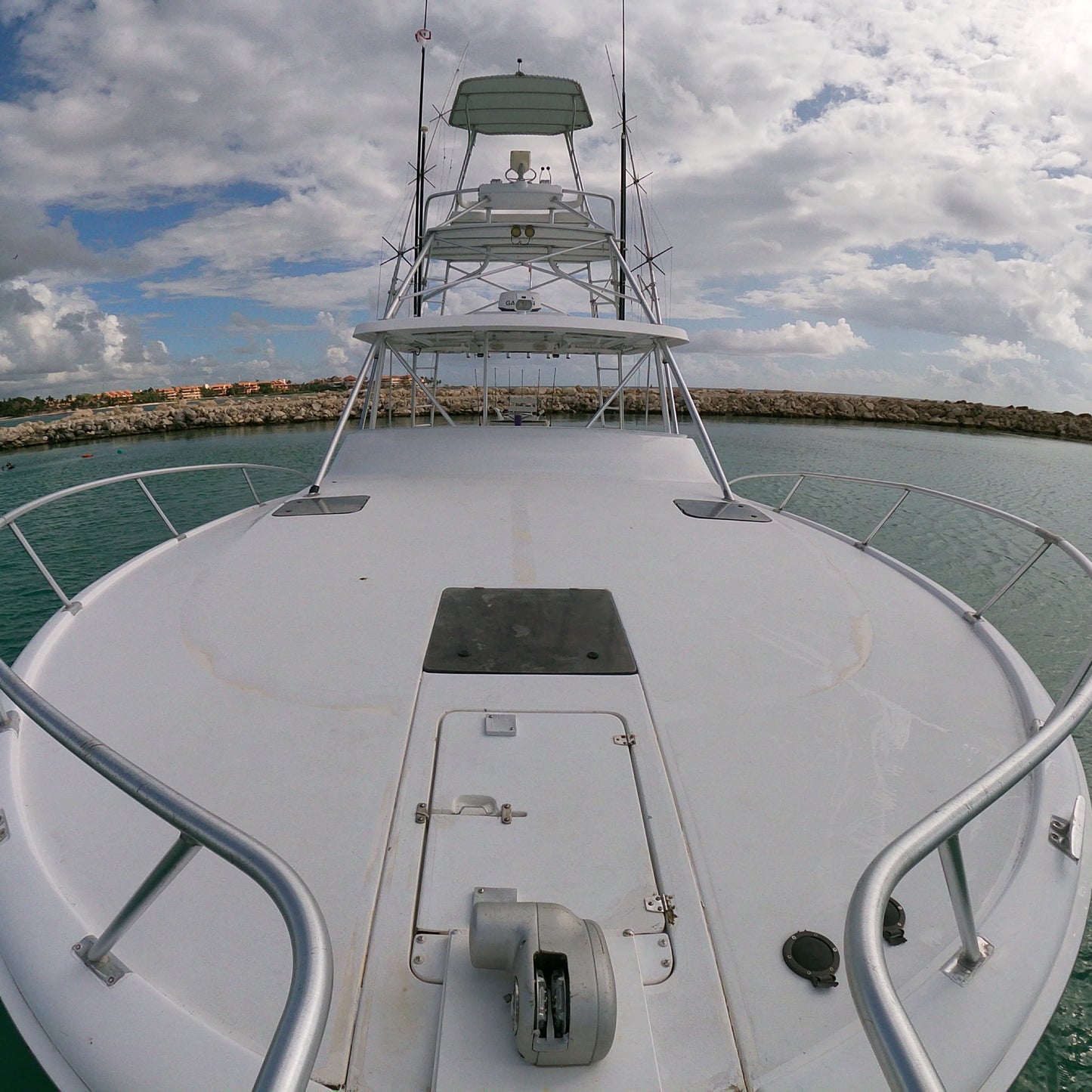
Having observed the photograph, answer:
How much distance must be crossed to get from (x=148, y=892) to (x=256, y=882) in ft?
0.97

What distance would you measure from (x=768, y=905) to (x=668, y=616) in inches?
52.6

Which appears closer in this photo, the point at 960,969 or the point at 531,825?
the point at 960,969

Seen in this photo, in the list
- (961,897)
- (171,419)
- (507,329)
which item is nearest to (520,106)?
(507,329)

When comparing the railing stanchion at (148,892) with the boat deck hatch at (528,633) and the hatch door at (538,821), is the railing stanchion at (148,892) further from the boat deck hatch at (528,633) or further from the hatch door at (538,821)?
the boat deck hatch at (528,633)

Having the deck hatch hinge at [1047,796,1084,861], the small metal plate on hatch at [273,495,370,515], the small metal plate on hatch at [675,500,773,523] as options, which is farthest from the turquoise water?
the small metal plate on hatch at [273,495,370,515]

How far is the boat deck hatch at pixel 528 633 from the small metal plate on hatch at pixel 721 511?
1407mm

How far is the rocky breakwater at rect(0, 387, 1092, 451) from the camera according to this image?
28969mm

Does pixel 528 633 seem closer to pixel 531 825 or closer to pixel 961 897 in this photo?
pixel 531 825

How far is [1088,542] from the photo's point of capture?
9547 mm

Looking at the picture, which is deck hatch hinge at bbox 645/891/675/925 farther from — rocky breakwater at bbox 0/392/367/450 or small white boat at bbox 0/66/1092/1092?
rocky breakwater at bbox 0/392/367/450

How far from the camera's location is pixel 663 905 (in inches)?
59.2

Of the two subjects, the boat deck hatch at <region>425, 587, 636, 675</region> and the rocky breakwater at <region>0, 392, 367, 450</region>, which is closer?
the boat deck hatch at <region>425, 587, 636, 675</region>

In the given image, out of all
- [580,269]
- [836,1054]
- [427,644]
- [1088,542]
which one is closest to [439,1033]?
[836,1054]

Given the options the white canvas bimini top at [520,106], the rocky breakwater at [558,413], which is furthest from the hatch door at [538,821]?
the rocky breakwater at [558,413]
